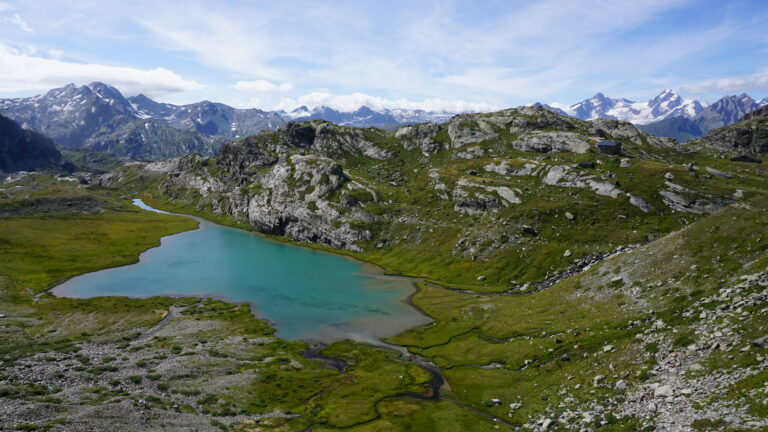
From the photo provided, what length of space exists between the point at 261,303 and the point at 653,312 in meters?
109

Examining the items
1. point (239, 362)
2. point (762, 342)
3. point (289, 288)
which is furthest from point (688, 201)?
point (239, 362)

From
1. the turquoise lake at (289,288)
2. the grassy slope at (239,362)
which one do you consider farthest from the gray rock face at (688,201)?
the grassy slope at (239,362)

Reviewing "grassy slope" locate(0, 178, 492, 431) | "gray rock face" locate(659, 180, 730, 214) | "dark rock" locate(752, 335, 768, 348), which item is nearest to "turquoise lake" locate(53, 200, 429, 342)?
"grassy slope" locate(0, 178, 492, 431)

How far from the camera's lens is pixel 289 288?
146500 mm

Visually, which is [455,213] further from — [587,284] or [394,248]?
[587,284]

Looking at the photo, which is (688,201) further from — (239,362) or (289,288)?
(239,362)

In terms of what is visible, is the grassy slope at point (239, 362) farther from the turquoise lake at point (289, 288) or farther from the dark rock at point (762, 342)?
the dark rock at point (762, 342)

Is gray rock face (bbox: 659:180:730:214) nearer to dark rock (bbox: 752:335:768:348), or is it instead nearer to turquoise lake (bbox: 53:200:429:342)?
turquoise lake (bbox: 53:200:429:342)

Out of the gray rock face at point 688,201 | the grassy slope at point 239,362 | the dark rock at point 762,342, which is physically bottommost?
the grassy slope at point 239,362

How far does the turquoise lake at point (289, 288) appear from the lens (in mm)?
113250

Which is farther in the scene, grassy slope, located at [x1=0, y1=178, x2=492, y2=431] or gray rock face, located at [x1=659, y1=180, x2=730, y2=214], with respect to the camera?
gray rock face, located at [x1=659, y1=180, x2=730, y2=214]

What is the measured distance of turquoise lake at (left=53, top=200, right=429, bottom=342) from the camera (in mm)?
113250

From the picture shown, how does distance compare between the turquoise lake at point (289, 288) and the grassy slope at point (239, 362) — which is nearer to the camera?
the grassy slope at point (239, 362)

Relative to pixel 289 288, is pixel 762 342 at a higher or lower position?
higher
